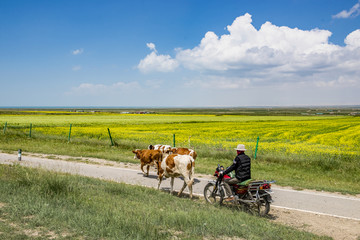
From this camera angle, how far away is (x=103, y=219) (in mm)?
6012

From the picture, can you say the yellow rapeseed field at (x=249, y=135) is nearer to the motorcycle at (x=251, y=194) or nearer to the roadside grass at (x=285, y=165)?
the roadside grass at (x=285, y=165)

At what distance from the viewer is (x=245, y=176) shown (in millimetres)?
8344

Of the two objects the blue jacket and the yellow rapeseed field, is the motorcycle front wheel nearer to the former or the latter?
the blue jacket

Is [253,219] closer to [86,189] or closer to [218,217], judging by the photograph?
[218,217]

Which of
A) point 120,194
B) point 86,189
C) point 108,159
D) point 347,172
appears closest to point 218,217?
point 120,194

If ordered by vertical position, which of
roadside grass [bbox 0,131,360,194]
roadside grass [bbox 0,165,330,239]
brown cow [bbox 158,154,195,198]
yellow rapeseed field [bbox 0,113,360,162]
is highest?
brown cow [bbox 158,154,195,198]

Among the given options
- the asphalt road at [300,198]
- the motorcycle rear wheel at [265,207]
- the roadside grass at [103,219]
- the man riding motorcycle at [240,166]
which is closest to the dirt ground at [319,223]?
the motorcycle rear wheel at [265,207]

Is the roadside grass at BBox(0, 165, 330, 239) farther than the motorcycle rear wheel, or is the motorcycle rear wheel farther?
the motorcycle rear wheel

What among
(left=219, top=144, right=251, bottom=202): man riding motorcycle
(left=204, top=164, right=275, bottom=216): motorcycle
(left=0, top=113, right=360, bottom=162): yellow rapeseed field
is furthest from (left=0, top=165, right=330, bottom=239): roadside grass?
(left=0, top=113, right=360, bottom=162): yellow rapeseed field

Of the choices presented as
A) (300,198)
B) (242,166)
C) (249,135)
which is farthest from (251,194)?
(249,135)

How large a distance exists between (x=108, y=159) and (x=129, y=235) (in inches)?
498

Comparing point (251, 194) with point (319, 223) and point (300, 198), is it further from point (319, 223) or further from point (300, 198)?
point (300, 198)

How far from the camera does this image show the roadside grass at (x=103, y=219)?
18.1ft

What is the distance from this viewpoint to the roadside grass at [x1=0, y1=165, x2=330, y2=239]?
A: 5504 millimetres
